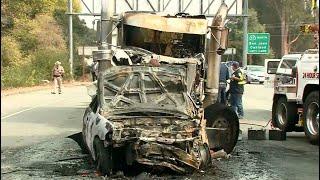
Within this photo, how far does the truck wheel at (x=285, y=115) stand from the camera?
42.4 feet

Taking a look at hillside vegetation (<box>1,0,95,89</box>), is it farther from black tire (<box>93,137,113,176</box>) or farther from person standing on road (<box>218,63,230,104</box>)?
black tire (<box>93,137,113,176</box>)

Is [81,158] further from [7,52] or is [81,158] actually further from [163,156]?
[163,156]

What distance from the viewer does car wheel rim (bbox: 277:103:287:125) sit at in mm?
13309

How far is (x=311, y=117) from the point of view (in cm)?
1131

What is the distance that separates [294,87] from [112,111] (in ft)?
18.2

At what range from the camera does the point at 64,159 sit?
9.58 meters

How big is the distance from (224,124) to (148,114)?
7.28ft

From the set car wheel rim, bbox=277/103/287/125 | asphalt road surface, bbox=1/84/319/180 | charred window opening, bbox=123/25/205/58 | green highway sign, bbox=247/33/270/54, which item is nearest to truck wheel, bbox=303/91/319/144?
asphalt road surface, bbox=1/84/319/180

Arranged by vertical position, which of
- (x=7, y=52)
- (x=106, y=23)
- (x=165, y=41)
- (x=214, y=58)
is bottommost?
(x=214, y=58)

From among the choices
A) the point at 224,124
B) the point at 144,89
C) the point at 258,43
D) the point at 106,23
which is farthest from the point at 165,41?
the point at 258,43

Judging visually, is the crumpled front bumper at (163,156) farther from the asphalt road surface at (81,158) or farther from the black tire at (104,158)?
the black tire at (104,158)

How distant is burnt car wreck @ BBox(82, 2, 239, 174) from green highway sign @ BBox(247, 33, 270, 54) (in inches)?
1078

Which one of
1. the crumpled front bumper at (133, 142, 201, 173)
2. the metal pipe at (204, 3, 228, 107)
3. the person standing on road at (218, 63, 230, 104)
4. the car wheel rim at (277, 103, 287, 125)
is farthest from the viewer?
the person standing on road at (218, 63, 230, 104)

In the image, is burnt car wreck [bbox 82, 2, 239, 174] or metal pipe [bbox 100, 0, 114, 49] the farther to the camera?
metal pipe [bbox 100, 0, 114, 49]
